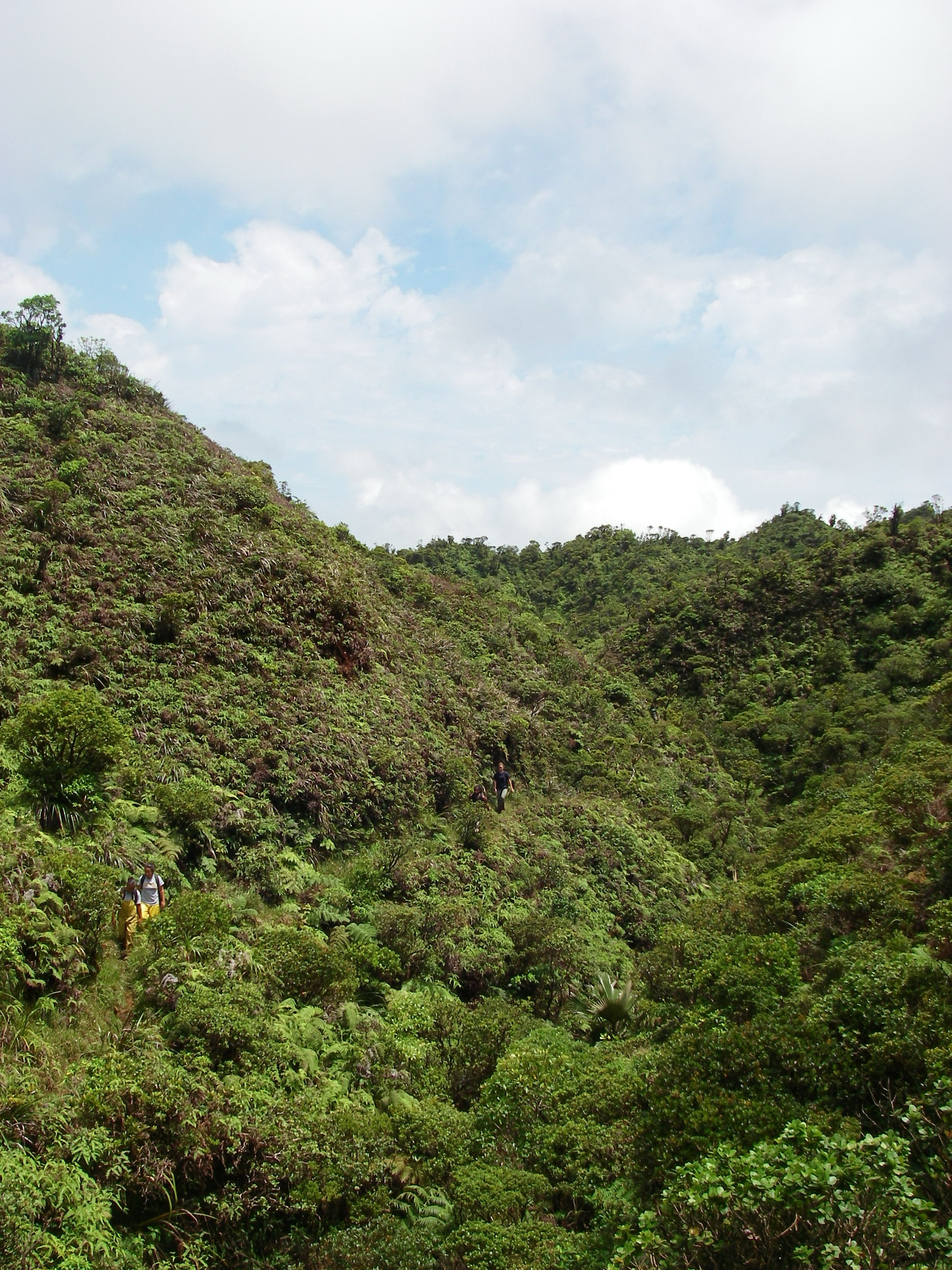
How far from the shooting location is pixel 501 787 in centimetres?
1777

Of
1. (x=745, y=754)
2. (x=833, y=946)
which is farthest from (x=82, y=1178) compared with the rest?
(x=745, y=754)

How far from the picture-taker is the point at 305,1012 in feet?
29.5

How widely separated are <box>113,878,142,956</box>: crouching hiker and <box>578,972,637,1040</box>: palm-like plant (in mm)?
6904

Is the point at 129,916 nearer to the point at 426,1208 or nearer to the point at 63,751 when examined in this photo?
the point at 63,751

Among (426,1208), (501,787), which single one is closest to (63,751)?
(426,1208)

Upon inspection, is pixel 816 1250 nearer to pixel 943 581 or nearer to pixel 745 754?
pixel 745 754

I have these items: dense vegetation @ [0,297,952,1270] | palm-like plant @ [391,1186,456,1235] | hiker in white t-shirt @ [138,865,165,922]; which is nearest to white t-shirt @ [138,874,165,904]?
hiker in white t-shirt @ [138,865,165,922]

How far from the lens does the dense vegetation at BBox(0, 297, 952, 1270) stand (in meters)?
6.13

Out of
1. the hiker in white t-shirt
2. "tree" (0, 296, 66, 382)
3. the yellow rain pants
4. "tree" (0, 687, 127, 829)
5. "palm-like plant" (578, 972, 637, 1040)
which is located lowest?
"palm-like plant" (578, 972, 637, 1040)

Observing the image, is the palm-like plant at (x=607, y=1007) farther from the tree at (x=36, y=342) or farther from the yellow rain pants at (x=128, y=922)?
the tree at (x=36, y=342)

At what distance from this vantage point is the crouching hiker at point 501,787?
699 inches

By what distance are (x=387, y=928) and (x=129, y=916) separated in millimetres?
3904

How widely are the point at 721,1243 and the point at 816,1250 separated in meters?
0.63

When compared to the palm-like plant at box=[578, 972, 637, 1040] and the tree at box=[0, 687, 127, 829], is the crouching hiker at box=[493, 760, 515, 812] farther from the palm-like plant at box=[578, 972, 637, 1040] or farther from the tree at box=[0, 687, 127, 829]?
the tree at box=[0, 687, 127, 829]
